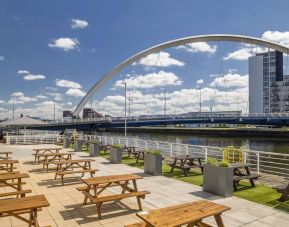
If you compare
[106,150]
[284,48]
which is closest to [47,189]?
[106,150]

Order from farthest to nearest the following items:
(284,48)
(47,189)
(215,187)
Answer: (284,48)
(47,189)
(215,187)

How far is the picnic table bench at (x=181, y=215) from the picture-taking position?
4.60 m

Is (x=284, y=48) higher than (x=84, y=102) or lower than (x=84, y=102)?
higher

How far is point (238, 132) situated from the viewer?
75.4 m

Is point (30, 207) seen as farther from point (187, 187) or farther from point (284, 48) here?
point (284, 48)

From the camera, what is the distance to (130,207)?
780cm

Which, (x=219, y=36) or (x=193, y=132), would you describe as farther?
(x=193, y=132)

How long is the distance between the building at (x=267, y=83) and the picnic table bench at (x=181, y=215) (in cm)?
14407

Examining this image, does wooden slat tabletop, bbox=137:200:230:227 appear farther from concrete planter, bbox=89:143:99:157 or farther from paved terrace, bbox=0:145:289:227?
concrete planter, bbox=89:143:99:157

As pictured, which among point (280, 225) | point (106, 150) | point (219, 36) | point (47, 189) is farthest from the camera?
point (219, 36)

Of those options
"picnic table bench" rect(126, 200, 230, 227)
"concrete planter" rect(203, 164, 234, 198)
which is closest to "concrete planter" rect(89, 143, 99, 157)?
"concrete planter" rect(203, 164, 234, 198)

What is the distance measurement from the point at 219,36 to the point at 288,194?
48504 millimetres

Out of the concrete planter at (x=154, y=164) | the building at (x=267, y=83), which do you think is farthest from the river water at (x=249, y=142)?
the building at (x=267, y=83)

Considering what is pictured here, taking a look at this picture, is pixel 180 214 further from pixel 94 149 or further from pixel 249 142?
pixel 249 142
